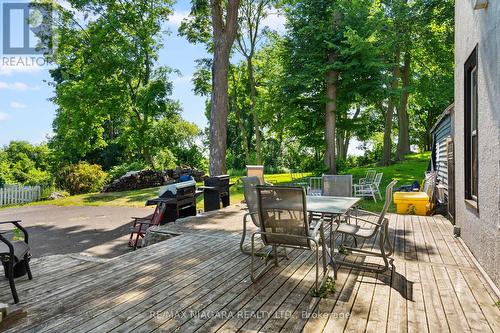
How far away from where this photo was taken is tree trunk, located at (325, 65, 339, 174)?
12648 mm

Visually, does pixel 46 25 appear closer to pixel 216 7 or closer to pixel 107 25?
pixel 107 25

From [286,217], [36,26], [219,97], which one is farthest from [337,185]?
[36,26]

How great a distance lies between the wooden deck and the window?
93 cm

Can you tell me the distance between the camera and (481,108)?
3711 mm

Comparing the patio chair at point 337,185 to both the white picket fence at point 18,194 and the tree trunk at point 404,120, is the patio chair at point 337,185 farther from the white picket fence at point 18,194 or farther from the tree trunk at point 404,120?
the tree trunk at point 404,120

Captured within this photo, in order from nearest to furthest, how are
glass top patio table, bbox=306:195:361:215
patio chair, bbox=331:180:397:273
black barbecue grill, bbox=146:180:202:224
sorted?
patio chair, bbox=331:180:397:273, glass top patio table, bbox=306:195:361:215, black barbecue grill, bbox=146:180:202:224

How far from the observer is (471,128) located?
14.8 feet

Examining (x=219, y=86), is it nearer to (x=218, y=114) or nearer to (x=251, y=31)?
(x=218, y=114)

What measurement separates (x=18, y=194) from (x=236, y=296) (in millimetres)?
15545

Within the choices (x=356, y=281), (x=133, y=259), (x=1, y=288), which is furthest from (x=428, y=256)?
(x=1, y=288)

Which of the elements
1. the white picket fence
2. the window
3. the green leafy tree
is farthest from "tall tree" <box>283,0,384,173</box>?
the white picket fence

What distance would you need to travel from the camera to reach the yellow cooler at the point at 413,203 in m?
7.60

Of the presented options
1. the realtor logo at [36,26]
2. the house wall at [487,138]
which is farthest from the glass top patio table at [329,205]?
the realtor logo at [36,26]

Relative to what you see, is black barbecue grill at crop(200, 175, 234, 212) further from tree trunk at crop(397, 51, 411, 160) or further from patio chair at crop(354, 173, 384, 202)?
tree trunk at crop(397, 51, 411, 160)
